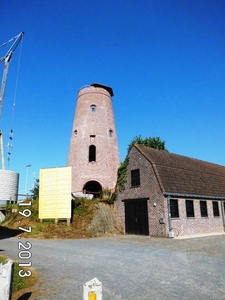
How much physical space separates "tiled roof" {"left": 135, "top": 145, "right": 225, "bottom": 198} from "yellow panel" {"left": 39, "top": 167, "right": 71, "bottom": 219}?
23.8 feet

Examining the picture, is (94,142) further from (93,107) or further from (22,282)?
(22,282)

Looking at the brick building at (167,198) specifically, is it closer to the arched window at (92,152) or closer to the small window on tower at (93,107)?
the arched window at (92,152)

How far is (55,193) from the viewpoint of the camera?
61.3 ft

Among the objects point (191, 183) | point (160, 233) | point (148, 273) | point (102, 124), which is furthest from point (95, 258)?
point (102, 124)

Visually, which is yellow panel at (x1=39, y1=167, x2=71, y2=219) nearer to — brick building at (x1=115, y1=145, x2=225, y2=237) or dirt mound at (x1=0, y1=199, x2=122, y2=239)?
dirt mound at (x1=0, y1=199, x2=122, y2=239)

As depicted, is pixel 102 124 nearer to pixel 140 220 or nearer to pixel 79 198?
pixel 79 198

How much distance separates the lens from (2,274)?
4.23 meters

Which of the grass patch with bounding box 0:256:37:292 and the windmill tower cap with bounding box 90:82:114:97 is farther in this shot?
the windmill tower cap with bounding box 90:82:114:97

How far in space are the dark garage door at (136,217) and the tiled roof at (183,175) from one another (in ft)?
8.84

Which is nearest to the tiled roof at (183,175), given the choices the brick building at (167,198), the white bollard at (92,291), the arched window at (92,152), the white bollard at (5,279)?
the brick building at (167,198)

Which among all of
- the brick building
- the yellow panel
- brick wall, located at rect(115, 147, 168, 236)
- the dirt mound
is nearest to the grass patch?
the dirt mound

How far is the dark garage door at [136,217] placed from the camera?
18.6 m

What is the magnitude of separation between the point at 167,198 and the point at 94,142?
1178 centimetres

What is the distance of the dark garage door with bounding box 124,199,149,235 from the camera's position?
1856 cm
